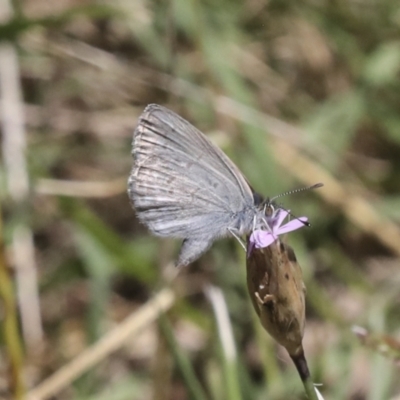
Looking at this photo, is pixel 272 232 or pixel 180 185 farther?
pixel 180 185

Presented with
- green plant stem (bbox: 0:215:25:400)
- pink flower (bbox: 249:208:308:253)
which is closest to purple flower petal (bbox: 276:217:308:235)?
pink flower (bbox: 249:208:308:253)

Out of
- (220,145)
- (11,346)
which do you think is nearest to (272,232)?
(11,346)

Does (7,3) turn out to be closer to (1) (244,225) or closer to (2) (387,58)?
(2) (387,58)

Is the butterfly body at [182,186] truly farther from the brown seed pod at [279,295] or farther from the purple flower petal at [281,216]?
the brown seed pod at [279,295]

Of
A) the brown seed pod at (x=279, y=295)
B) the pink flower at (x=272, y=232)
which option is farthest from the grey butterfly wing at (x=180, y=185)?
the brown seed pod at (x=279, y=295)

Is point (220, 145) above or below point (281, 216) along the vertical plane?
below

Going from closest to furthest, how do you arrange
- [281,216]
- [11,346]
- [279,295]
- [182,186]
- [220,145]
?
[279,295], [281,216], [182,186], [11,346], [220,145]

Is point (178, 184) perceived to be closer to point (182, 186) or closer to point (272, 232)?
point (182, 186)
